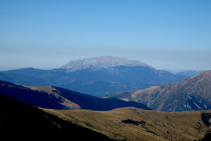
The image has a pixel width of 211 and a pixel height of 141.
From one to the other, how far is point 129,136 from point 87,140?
7694 centimetres

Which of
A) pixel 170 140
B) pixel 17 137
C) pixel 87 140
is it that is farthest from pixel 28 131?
pixel 170 140

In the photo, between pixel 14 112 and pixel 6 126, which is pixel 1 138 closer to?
pixel 6 126

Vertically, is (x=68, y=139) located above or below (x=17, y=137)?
below

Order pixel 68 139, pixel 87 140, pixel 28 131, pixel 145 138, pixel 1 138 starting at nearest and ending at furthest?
pixel 1 138, pixel 28 131, pixel 68 139, pixel 87 140, pixel 145 138

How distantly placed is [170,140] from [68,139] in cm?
12823

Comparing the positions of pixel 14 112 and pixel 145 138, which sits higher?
pixel 14 112

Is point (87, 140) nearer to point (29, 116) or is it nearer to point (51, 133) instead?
point (51, 133)

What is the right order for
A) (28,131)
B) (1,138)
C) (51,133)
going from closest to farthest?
(1,138)
(28,131)
(51,133)

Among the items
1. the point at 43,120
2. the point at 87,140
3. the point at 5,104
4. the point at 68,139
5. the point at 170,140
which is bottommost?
the point at 170,140

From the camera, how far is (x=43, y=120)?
87375 millimetres

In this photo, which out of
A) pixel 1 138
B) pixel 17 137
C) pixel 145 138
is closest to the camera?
pixel 1 138

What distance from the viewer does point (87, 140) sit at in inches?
3922

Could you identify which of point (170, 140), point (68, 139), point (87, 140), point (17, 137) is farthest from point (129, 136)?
point (17, 137)

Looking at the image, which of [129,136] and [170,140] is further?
[170,140]
